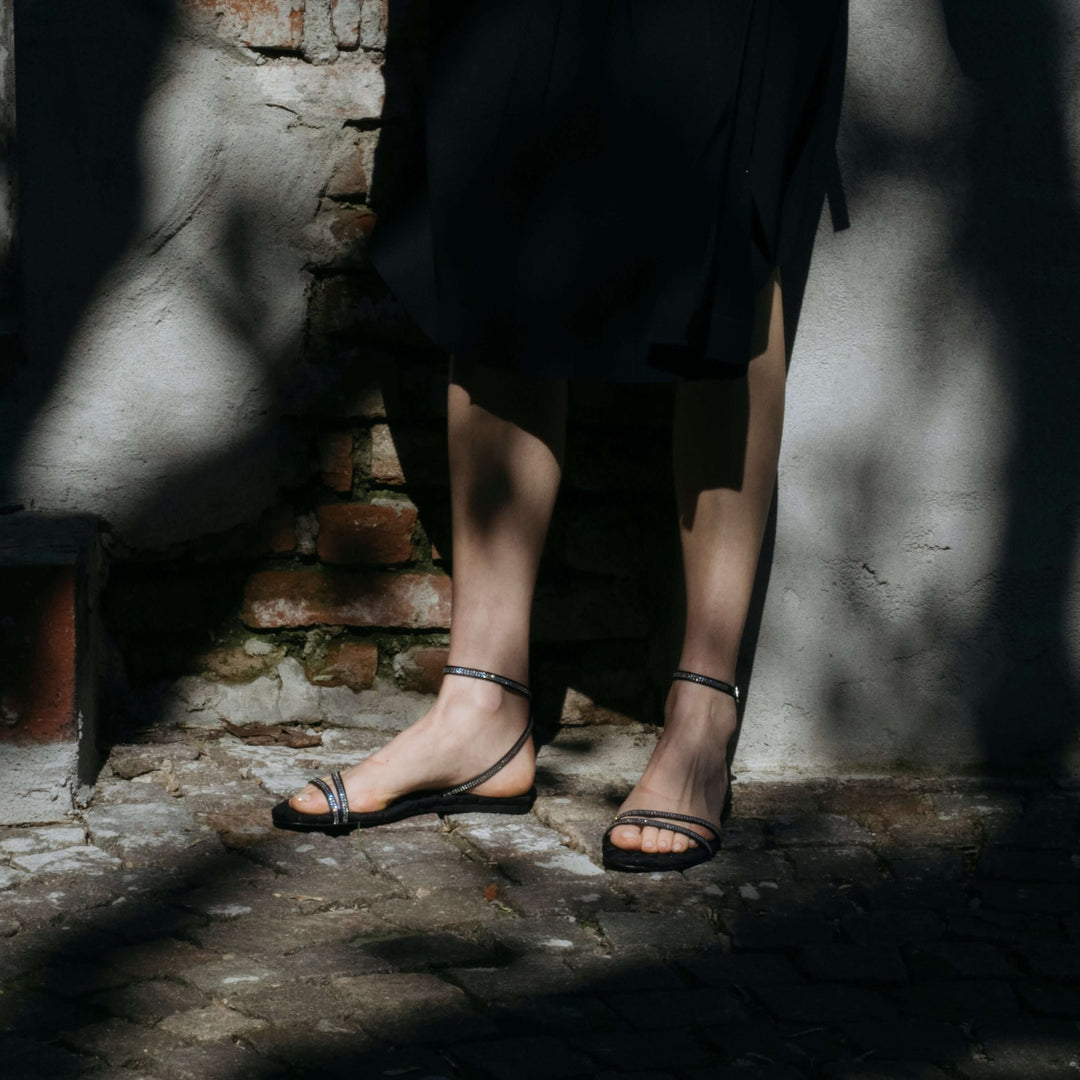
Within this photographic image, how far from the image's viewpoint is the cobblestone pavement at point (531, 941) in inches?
51.8

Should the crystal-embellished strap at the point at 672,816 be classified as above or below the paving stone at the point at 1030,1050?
above

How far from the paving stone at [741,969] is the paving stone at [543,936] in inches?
4.4

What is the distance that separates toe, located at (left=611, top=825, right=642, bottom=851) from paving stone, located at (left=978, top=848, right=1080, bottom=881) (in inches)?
17.2

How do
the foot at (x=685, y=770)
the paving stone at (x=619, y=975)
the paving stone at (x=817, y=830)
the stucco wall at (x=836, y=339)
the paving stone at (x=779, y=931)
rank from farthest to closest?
the stucco wall at (x=836, y=339) → the paving stone at (x=817, y=830) → the foot at (x=685, y=770) → the paving stone at (x=779, y=931) → the paving stone at (x=619, y=975)

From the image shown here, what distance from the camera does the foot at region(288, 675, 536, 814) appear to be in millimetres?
1862

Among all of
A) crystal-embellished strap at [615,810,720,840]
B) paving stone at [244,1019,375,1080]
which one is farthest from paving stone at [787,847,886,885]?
paving stone at [244,1019,375,1080]

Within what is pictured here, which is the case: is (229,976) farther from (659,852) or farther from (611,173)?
(611,173)

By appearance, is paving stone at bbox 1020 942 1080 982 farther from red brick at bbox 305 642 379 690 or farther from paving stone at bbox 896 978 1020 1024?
red brick at bbox 305 642 379 690

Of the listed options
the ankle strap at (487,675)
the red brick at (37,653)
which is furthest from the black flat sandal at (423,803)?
the red brick at (37,653)

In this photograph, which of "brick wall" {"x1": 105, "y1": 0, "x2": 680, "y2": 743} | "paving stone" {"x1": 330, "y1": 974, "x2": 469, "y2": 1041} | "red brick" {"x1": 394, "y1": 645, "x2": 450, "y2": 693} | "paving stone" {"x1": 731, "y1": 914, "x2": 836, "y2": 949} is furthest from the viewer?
"red brick" {"x1": 394, "y1": 645, "x2": 450, "y2": 693}

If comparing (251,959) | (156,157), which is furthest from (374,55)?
(251,959)

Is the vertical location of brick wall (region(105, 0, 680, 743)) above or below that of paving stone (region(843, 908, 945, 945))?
above

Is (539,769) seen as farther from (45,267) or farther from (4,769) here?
(45,267)

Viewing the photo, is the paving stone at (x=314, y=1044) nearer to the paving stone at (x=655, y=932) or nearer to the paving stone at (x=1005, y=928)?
the paving stone at (x=655, y=932)
